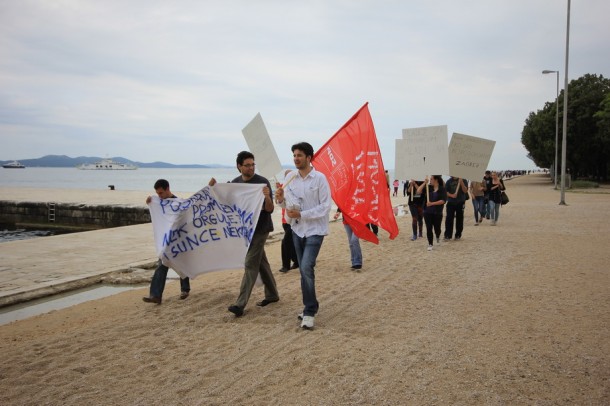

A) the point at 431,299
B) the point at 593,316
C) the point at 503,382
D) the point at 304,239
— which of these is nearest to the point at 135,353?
the point at 304,239

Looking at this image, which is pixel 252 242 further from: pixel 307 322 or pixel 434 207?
pixel 434 207

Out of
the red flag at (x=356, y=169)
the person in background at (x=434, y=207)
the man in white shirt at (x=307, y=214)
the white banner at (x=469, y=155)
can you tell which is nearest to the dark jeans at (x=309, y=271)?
the man in white shirt at (x=307, y=214)

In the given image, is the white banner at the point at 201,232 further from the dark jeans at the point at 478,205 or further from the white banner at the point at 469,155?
the dark jeans at the point at 478,205

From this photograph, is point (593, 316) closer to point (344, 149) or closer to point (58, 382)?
point (344, 149)

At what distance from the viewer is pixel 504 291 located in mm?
7184

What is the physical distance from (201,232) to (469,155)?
9465 millimetres

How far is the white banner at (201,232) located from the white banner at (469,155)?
8.62 metres

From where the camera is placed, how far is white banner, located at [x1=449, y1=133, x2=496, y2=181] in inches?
529

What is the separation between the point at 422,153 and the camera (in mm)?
11992

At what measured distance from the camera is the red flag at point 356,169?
26.5 ft

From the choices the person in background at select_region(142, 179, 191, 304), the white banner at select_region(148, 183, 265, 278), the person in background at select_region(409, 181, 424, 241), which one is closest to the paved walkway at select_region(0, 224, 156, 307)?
the person in background at select_region(142, 179, 191, 304)

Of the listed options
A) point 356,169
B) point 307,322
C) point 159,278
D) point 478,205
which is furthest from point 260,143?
point 478,205

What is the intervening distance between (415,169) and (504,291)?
17.6 feet

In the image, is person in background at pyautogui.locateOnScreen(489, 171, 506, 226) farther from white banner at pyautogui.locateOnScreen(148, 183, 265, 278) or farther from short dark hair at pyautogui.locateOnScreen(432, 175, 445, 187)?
white banner at pyautogui.locateOnScreen(148, 183, 265, 278)
